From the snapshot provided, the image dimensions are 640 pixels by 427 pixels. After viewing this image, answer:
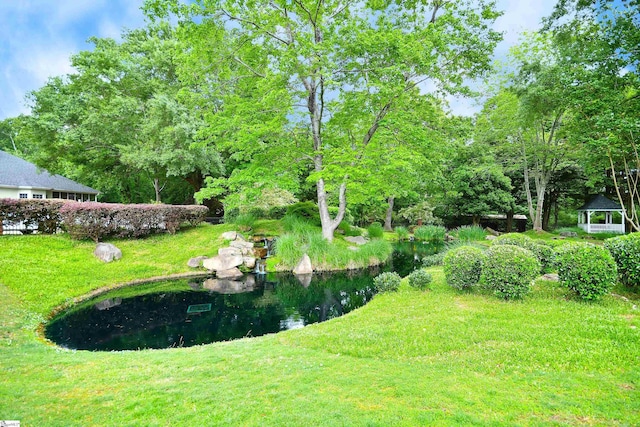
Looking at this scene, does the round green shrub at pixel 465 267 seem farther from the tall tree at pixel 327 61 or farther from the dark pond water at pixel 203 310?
the tall tree at pixel 327 61

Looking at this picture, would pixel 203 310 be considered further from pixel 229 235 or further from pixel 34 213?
pixel 34 213

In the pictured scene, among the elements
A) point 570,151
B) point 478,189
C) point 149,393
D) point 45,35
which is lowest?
point 149,393

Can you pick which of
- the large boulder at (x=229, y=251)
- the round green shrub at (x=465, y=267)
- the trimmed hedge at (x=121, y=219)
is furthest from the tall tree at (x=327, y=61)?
the round green shrub at (x=465, y=267)

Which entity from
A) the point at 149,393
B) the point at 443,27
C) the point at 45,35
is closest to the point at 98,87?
the point at 45,35

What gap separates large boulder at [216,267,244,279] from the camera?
12914 mm

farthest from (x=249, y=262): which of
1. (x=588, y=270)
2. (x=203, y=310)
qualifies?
(x=588, y=270)

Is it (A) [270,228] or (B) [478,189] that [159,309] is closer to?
(A) [270,228]

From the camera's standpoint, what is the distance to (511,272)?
22.3 feet

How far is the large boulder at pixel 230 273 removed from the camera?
42.4 ft

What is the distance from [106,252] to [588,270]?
15.1m

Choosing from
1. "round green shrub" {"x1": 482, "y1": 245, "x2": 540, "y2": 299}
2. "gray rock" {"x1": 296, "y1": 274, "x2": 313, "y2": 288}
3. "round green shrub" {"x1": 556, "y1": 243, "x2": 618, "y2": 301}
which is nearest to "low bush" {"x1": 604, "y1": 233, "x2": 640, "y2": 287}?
"round green shrub" {"x1": 556, "y1": 243, "x2": 618, "y2": 301}

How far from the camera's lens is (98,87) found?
1941 cm

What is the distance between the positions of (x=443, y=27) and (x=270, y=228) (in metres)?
12.3

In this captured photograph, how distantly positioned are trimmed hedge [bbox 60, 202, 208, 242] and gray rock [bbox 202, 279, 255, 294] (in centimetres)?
490
